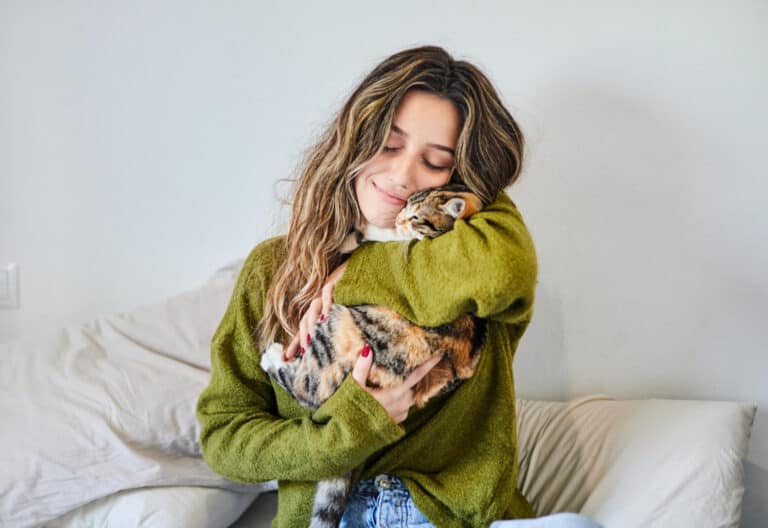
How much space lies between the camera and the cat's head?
1152mm

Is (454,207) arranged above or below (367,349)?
above

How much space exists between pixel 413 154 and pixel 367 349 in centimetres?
31

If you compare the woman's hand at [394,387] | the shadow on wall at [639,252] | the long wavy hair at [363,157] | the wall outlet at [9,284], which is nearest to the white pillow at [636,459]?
the shadow on wall at [639,252]

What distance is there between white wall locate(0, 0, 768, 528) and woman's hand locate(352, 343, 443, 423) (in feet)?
2.12

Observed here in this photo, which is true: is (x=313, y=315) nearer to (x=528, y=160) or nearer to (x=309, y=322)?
(x=309, y=322)

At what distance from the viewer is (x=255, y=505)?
5.31 ft

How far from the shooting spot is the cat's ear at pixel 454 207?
3.77 ft

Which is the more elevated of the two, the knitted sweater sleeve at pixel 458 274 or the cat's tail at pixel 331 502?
the knitted sweater sleeve at pixel 458 274

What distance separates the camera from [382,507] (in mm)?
1207

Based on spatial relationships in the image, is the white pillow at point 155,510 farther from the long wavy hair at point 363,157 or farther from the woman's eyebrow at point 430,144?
the woman's eyebrow at point 430,144

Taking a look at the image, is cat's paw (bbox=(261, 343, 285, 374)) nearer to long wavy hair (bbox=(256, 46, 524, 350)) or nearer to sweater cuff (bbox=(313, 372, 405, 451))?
long wavy hair (bbox=(256, 46, 524, 350))

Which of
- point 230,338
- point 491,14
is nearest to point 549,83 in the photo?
point 491,14

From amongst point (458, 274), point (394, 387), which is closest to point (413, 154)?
point (458, 274)

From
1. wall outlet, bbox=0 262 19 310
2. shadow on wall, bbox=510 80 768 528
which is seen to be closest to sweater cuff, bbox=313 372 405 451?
shadow on wall, bbox=510 80 768 528
